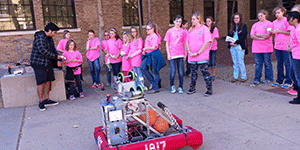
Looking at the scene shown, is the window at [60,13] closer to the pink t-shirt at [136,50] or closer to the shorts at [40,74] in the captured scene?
the pink t-shirt at [136,50]

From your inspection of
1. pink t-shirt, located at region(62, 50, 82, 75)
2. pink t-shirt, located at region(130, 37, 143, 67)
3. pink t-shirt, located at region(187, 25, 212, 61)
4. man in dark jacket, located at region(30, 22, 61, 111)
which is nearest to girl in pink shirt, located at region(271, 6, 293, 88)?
pink t-shirt, located at region(187, 25, 212, 61)

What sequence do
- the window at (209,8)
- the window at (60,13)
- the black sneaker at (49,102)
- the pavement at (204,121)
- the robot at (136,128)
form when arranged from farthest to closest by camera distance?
1. the window at (209,8)
2. the window at (60,13)
3. the black sneaker at (49,102)
4. the pavement at (204,121)
5. the robot at (136,128)

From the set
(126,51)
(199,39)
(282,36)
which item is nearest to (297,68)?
(282,36)

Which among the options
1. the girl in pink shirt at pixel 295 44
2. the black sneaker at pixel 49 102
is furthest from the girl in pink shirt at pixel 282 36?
the black sneaker at pixel 49 102

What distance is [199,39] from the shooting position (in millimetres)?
6086

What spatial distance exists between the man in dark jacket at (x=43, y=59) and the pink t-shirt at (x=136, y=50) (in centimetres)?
202

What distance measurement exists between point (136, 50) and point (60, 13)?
8.21 meters

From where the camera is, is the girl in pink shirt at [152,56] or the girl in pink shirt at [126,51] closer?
the girl in pink shirt at [152,56]

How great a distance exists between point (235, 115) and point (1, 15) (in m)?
11.7

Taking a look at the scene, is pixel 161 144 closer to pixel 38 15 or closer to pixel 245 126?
pixel 245 126

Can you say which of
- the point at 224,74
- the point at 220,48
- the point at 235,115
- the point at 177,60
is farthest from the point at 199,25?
the point at 220,48

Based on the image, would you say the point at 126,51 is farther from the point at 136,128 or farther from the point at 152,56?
the point at 136,128

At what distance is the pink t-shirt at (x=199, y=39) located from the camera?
19.6 feet

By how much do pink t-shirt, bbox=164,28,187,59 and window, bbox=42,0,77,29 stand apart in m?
8.55
